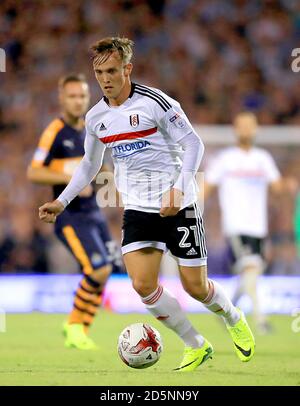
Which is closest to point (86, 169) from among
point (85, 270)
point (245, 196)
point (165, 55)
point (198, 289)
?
point (198, 289)

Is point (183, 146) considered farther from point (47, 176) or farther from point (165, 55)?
point (165, 55)

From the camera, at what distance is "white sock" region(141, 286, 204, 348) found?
21.5ft

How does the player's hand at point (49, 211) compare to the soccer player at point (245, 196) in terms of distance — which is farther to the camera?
the soccer player at point (245, 196)

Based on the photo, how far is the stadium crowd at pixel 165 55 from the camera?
54.4 ft

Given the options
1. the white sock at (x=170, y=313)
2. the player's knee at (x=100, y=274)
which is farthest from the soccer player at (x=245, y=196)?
the white sock at (x=170, y=313)

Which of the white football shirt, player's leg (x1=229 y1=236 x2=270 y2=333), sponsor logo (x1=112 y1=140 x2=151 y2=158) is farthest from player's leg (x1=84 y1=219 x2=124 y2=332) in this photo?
sponsor logo (x1=112 y1=140 x2=151 y2=158)

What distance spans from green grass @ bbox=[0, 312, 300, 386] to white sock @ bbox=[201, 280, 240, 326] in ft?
1.21

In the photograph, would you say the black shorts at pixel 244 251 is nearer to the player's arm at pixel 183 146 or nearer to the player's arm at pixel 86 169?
the player's arm at pixel 86 169

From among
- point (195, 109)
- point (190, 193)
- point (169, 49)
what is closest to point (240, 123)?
point (190, 193)

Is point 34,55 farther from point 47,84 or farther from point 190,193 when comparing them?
point 190,193

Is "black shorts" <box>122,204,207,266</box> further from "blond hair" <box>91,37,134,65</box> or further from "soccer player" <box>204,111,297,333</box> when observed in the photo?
"soccer player" <box>204,111,297,333</box>

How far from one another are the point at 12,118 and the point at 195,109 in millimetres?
3160

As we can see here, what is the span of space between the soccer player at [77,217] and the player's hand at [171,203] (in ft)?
8.54

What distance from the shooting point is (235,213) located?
1062 centimetres
